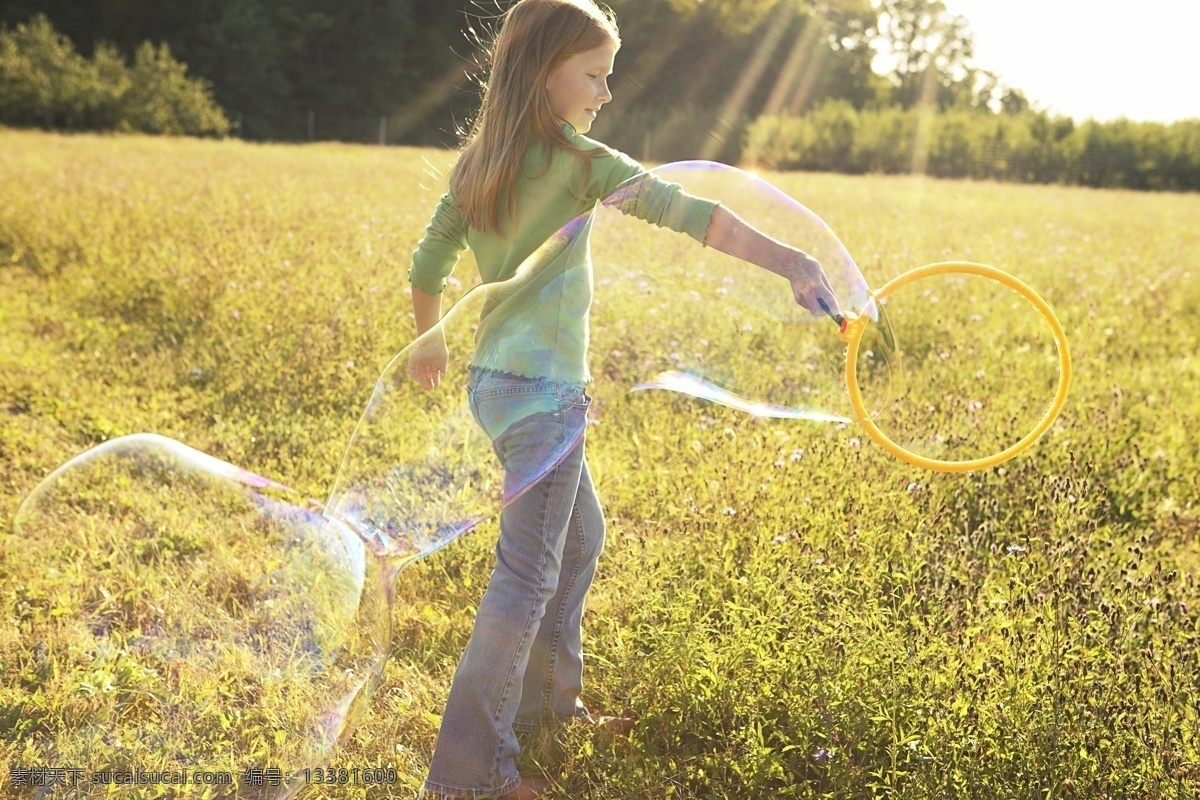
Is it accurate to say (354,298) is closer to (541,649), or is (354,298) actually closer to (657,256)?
(657,256)

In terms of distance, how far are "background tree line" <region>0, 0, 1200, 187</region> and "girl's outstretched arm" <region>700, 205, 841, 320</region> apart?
108ft

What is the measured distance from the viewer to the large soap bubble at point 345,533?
7.68 ft

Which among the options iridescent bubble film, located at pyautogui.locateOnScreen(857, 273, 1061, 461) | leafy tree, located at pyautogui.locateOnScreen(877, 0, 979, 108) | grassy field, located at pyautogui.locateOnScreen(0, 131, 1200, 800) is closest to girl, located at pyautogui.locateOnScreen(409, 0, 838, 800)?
grassy field, located at pyautogui.locateOnScreen(0, 131, 1200, 800)

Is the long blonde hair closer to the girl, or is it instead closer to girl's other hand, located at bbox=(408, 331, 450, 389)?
the girl

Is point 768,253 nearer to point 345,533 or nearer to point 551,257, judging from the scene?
point 551,257

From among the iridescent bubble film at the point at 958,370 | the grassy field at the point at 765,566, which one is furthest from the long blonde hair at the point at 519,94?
the iridescent bubble film at the point at 958,370

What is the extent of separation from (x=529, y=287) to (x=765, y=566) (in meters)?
1.34

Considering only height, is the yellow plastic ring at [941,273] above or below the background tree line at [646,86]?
below

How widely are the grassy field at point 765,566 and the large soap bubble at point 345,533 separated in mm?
148

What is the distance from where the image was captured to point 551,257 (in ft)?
7.47

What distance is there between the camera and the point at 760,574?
3137 mm

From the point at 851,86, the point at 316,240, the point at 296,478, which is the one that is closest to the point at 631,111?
the point at 851,86

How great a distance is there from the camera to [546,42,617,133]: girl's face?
2166 mm

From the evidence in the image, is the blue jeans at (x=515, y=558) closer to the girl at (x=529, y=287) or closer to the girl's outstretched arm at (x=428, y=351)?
the girl at (x=529, y=287)
